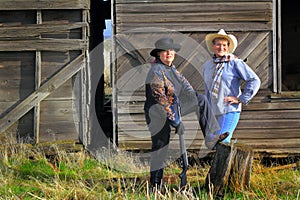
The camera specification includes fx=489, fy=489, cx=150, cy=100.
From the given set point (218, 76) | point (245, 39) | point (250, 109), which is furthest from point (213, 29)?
point (218, 76)

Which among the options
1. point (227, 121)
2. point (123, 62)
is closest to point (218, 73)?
point (227, 121)

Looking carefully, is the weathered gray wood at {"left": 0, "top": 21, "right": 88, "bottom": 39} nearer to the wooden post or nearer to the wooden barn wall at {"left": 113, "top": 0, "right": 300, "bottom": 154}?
the wooden barn wall at {"left": 113, "top": 0, "right": 300, "bottom": 154}

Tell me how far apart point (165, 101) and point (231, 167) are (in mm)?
987

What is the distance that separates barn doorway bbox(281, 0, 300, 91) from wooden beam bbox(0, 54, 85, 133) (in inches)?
223

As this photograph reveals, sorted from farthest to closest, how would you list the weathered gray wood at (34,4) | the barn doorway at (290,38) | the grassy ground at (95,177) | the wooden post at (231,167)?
the barn doorway at (290,38)
the weathered gray wood at (34,4)
the grassy ground at (95,177)
the wooden post at (231,167)

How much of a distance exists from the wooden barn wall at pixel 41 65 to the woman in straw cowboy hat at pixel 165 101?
2.87 m

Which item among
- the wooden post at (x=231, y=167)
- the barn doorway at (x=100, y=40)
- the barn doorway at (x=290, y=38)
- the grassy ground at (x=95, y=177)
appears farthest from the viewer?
the barn doorway at (x=290, y=38)

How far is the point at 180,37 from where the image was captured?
26.0ft

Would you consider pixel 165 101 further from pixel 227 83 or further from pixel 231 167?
pixel 231 167

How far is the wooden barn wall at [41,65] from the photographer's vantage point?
309 inches

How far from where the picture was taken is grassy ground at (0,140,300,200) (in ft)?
17.1

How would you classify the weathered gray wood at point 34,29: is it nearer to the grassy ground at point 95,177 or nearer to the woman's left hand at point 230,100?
the grassy ground at point 95,177

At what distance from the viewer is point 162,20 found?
7.88 m

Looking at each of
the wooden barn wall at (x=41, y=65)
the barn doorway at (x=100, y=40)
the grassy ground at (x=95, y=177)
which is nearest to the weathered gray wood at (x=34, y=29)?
the wooden barn wall at (x=41, y=65)
